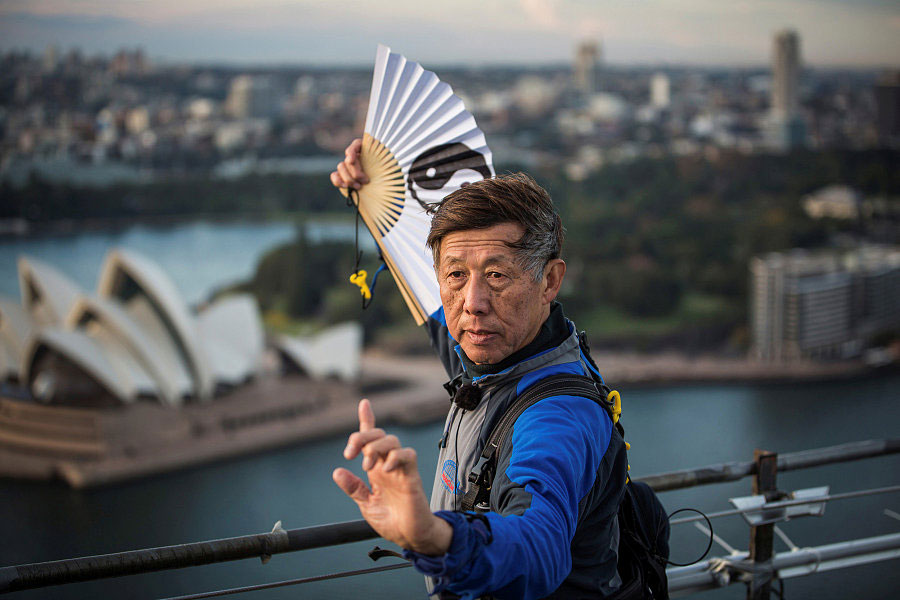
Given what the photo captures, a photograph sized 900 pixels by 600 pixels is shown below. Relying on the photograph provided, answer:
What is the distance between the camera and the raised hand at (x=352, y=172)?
3.82 feet

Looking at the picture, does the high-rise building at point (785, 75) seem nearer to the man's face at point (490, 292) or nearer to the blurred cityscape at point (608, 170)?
the blurred cityscape at point (608, 170)

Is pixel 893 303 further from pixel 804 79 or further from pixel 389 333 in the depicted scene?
pixel 389 333

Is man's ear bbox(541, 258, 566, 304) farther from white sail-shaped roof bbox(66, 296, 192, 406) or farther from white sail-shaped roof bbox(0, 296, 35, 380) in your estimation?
white sail-shaped roof bbox(0, 296, 35, 380)

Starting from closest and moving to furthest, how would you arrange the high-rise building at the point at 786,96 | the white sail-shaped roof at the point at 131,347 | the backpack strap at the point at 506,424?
the backpack strap at the point at 506,424 → the white sail-shaped roof at the point at 131,347 → the high-rise building at the point at 786,96

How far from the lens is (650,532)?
83 cm

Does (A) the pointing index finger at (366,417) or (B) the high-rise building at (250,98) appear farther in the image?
(B) the high-rise building at (250,98)

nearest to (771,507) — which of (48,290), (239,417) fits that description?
(48,290)

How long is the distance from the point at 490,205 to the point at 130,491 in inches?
565

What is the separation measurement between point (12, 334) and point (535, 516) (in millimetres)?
17499

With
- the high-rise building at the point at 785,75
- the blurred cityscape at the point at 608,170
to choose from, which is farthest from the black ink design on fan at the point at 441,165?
the high-rise building at the point at 785,75

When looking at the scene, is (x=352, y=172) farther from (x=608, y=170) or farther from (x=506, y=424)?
(x=608, y=170)

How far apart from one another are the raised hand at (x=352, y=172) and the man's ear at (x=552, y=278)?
46 centimetres

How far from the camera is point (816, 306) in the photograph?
19.4 metres

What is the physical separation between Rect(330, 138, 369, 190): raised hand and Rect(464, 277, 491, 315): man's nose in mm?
467
